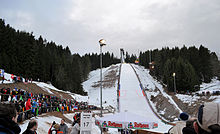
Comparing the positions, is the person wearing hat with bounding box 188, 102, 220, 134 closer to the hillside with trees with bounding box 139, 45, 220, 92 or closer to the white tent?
the white tent

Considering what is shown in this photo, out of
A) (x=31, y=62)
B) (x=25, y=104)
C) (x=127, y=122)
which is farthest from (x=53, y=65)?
(x=127, y=122)

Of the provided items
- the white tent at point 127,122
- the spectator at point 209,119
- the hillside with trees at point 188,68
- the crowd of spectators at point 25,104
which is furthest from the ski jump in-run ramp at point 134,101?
the spectator at point 209,119

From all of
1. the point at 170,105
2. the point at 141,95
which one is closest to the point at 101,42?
the point at 170,105

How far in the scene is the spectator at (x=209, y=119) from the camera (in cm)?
156

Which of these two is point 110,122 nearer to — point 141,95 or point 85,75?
point 141,95

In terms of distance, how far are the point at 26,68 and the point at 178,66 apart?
51.8 meters

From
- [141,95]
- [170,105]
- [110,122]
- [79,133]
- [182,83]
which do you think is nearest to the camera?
[79,133]

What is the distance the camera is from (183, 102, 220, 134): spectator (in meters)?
1.56

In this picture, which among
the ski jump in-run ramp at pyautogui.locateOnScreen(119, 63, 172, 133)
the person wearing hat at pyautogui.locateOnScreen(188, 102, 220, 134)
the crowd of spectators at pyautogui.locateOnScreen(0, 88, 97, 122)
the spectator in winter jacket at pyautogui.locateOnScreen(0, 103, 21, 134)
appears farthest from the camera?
the ski jump in-run ramp at pyautogui.locateOnScreen(119, 63, 172, 133)

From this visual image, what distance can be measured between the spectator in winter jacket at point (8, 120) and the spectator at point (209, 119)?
2.17 meters

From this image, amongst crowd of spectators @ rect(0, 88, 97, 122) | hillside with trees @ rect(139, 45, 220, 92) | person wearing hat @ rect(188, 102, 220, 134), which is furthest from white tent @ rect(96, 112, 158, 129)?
hillside with trees @ rect(139, 45, 220, 92)

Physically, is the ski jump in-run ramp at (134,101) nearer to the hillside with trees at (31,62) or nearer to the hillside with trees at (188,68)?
the hillside with trees at (188,68)

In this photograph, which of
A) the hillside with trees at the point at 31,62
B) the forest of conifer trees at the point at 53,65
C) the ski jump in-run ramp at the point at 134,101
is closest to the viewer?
the ski jump in-run ramp at the point at 134,101

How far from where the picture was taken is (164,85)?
69125 mm
